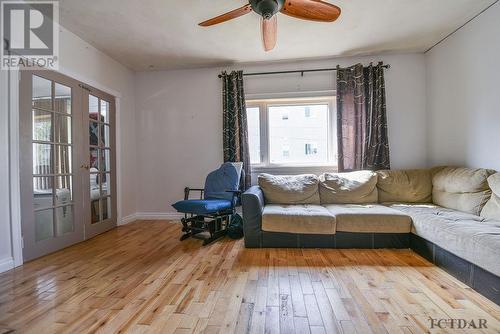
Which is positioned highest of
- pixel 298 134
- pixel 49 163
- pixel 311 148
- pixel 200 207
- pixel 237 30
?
pixel 237 30

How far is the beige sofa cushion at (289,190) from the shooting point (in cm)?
309

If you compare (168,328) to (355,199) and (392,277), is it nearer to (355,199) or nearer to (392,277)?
(392,277)

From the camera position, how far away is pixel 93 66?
3131mm

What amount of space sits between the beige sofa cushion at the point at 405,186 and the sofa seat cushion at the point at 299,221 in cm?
107

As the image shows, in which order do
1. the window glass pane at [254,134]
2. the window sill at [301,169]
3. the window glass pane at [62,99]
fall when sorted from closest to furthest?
1. the window glass pane at [62,99]
2. the window sill at [301,169]
3. the window glass pane at [254,134]

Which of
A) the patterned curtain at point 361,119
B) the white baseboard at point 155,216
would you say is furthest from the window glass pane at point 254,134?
the white baseboard at point 155,216

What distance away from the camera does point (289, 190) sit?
3094 millimetres

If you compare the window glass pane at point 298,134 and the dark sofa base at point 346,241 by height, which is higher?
the window glass pane at point 298,134

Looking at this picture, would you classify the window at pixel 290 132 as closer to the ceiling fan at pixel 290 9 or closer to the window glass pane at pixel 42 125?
the ceiling fan at pixel 290 9

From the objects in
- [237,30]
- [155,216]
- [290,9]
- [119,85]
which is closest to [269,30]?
[290,9]

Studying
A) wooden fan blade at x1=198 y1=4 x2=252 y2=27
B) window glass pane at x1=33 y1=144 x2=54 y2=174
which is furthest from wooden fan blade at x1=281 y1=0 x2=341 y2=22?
window glass pane at x1=33 y1=144 x2=54 y2=174

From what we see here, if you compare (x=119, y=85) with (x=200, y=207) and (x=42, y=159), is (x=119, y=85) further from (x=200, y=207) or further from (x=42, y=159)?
(x=200, y=207)

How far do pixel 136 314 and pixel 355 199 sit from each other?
2.69 m

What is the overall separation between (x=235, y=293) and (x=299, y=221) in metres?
1.10
